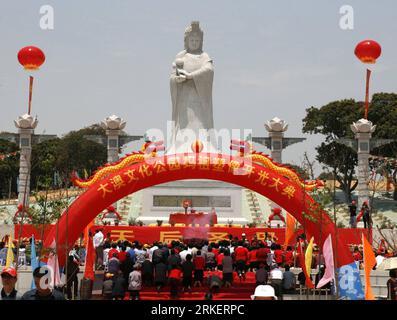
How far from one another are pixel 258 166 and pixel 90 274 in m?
4.84

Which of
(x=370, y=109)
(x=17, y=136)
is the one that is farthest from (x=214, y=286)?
(x=370, y=109)

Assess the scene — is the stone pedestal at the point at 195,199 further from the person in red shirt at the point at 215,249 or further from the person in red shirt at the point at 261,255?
the person in red shirt at the point at 261,255

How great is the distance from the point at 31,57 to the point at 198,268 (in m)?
14.2

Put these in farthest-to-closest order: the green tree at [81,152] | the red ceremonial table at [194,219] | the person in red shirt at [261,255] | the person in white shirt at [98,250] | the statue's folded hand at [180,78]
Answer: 1. the green tree at [81,152]
2. the statue's folded hand at [180,78]
3. the red ceremonial table at [194,219]
4. the person in white shirt at [98,250]
5. the person in red shirt at [261,255]

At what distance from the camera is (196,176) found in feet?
53.0

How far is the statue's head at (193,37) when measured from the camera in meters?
29.2

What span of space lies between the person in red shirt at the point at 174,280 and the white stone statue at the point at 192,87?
1483 centimetres

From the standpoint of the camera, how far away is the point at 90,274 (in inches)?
514

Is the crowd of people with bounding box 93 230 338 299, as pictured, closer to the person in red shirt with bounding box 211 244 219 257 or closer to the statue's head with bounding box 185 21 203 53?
the person in red shirt with bounding box 211 244 219 257

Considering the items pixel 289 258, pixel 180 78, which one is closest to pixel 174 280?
pixel 289 258

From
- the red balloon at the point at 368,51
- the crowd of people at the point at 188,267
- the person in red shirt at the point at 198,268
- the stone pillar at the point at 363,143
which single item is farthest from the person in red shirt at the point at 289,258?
the stone pillar at the point at 363,143

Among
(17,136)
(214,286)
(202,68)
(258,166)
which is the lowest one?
(214,286)

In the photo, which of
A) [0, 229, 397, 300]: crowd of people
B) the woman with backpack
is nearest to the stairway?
[0, 229, 397, 300]: crowd of people

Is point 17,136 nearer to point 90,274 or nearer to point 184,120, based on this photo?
point 184,120
